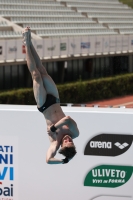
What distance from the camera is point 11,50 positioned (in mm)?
22469

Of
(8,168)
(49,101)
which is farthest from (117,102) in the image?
(49,101)

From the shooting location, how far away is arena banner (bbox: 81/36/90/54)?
88.8 ft

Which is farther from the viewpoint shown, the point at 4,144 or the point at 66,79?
the point at 66,79

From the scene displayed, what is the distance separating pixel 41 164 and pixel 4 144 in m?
0.54

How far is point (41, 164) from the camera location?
6160 millimetres

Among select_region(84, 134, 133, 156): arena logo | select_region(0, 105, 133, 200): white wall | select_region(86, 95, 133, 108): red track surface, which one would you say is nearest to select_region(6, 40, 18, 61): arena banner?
select_region(86, 95, 133, 108): red track surface

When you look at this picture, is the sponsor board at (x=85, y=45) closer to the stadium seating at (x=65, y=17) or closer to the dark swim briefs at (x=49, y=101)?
the stadium seating at (x=65, y=17)

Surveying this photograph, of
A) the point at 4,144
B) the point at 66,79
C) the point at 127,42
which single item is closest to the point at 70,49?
the point at 66,79

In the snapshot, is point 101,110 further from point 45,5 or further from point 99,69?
point 45,5

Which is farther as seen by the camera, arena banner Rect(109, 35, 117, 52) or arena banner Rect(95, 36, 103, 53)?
arena banner Rect(109, 35, 117, 52)

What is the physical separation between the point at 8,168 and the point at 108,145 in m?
1.34

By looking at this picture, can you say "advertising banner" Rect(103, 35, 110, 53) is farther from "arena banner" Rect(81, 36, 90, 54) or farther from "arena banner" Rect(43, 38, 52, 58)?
"arena banner" Rect(43, 38, 52, 58)

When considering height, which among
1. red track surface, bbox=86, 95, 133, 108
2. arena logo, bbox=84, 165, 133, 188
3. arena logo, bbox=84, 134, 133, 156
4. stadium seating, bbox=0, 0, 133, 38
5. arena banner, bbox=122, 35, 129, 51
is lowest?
red track surface, bbox=86, 95, 133, 108

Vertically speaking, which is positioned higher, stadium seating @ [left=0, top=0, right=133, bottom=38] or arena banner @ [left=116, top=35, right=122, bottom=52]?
stadium seating @ [left=0, top=0, right=133, bottom=38]
